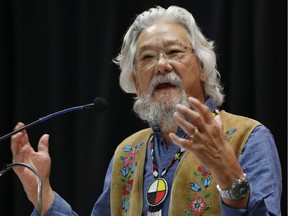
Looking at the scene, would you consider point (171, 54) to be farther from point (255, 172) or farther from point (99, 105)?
point (255, 172)

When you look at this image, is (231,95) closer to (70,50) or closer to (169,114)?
(169,114)

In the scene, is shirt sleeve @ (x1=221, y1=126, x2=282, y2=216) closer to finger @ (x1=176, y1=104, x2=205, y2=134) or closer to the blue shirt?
the blue shirt

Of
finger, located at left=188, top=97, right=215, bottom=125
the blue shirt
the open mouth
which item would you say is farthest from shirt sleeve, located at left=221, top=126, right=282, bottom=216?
the open mouth

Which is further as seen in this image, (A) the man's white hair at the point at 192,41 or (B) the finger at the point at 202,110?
(A) the man's white hair at the point at 192,41

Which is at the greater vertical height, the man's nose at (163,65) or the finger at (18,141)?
the man's nose at (163,65)

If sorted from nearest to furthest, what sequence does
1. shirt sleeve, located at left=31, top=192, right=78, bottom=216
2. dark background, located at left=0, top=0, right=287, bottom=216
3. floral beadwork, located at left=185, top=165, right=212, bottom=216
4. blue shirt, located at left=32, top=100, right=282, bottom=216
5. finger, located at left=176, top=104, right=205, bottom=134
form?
1. finger, located at left=176, top=104, right=205, bottom=134
2. blue shirt, located at left=32, top=100, right=282, bottom=216
3. floral beadwork, located at left=185, top=165, right=212, bottom=216
4. shirt sleeve, located at left=31, top=192, right=78, bottom=216
5. dark background, located at left=0, top=0, right=287, bottom=216

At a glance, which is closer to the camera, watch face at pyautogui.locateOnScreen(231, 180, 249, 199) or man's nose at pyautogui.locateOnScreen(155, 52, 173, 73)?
watch face at pyautogui.locateOnScreen(231, 180, 249, 199)

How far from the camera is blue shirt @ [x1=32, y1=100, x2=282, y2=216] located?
1604mm

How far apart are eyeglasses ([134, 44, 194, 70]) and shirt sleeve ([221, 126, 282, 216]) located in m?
0.43

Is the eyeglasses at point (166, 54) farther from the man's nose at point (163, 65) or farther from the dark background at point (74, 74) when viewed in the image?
the dark background at point (74, 74)

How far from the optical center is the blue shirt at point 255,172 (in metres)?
1.60

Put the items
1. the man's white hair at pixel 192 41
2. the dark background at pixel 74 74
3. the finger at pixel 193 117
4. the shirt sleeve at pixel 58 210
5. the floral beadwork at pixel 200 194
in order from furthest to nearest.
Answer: the dark background at pixel 74 74 < the man's white hair at pixel 192 41 < the shirt sleeve at pixel 58 210 < the floral beadwork at pixel 200 194 < the finger at pixel 193 117

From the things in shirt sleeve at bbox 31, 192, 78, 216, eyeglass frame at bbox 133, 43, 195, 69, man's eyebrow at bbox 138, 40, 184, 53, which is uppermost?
man's eyebrow at bbox 138, 40, 184, 53

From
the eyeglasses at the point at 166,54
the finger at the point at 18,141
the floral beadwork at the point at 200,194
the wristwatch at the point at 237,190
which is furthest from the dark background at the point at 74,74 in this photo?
the wristwatch at the point at 237,190
